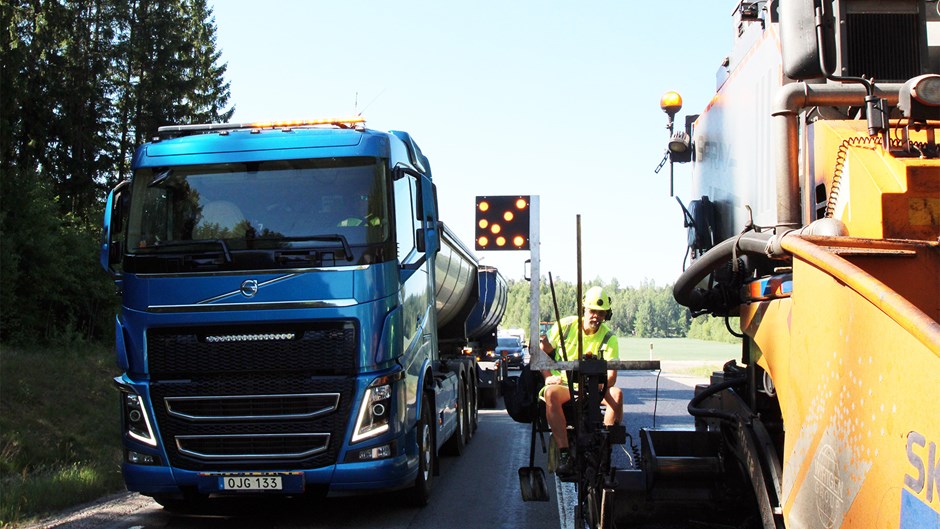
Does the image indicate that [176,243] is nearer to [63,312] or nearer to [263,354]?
[263,354]

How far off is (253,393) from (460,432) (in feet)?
17.2

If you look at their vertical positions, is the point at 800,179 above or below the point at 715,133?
below

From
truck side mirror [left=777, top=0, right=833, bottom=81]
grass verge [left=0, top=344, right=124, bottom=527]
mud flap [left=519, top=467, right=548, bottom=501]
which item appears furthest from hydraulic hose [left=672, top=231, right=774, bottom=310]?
grass verge [left=0, top=344, right=124, bottom=527]

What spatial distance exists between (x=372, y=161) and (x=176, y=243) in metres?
1.85

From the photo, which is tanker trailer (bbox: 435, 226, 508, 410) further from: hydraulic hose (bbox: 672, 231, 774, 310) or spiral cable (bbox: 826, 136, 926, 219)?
spiral cable (bbox: 826, 136, 926, 219)

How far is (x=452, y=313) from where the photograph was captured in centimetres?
1322

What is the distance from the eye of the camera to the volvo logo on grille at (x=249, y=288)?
7.89 meters

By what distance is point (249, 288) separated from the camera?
7.91 meters

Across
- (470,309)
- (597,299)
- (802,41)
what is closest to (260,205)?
(597,299)

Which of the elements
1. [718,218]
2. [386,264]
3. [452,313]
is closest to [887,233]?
[718,218]

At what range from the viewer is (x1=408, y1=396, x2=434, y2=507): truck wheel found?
29.2ft

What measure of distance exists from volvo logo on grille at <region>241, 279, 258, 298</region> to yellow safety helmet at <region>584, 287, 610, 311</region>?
109 inches

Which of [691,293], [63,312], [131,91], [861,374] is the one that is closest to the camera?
[861,374]

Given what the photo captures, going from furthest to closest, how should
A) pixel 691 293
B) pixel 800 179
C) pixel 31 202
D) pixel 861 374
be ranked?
→ 1. pixel 31 202
2. pixel 691 293
3. pixel 800 179
4. pixel 861 374
